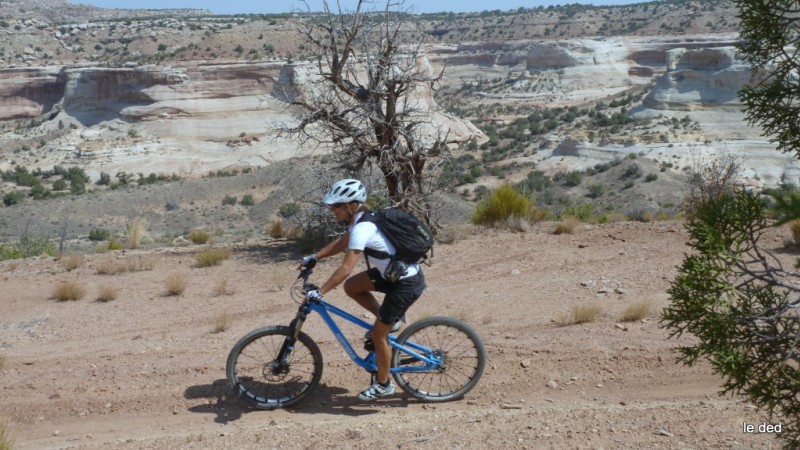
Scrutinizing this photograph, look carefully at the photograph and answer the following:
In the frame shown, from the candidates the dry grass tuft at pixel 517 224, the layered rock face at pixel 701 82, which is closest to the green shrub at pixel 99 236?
the dry grass tuft at pixel 517 224

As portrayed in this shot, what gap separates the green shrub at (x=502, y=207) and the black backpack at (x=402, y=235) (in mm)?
7054

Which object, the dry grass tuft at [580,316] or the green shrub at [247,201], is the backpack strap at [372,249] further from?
the green shrub at [247,201]

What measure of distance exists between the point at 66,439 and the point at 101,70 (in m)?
48.6

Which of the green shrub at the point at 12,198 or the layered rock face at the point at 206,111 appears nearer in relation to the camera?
the green shrub at the point at 12,198

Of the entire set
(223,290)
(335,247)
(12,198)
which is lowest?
(12,198)

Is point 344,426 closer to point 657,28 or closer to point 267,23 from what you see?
point 267,23

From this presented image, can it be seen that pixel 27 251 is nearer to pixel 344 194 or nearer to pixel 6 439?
pixel 6 439

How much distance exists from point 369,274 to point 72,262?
697 centimetres

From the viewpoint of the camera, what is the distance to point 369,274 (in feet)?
16.9

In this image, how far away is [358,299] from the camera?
5367 mm

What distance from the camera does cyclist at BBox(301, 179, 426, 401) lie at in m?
4.95

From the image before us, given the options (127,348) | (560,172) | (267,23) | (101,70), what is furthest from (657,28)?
(127,348)

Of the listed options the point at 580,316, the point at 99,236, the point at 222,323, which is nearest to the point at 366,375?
the point at 222,323

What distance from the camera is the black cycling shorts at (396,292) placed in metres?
5.07
